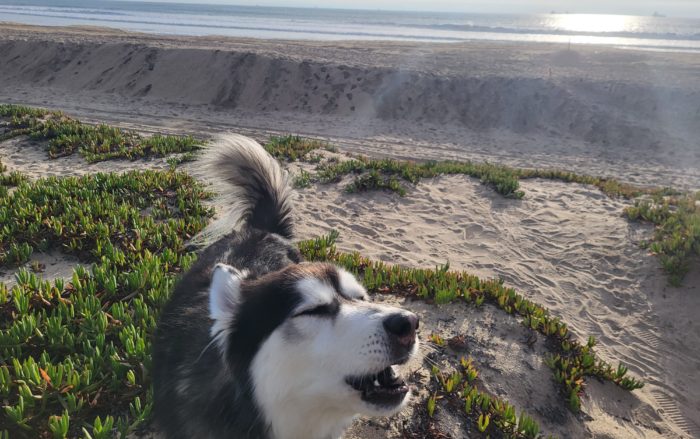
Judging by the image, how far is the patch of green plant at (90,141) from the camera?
11.0m

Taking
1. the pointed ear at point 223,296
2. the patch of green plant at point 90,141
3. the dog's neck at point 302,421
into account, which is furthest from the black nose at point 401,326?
the patch of green plant at point 90,141

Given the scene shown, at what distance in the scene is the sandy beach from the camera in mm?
5266

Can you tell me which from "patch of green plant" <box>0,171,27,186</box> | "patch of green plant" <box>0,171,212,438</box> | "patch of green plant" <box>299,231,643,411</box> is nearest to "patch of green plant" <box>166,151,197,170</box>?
"patch of green plant" <box>0,171,212,438</box>

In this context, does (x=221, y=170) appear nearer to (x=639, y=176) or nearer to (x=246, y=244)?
(x=246, y=244)

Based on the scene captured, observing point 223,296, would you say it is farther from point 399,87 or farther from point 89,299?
point 399,87

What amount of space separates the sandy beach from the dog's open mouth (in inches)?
47.6

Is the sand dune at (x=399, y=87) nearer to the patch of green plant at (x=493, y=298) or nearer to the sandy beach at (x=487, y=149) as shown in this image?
the sandy beach at (x=487, y=149)

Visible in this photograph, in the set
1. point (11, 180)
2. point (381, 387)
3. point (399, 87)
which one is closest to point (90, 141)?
point (11, 180)

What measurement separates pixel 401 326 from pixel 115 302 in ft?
11.7

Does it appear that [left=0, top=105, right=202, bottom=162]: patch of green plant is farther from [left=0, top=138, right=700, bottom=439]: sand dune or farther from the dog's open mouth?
the dog's open mouth

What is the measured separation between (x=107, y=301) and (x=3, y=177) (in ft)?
18.8

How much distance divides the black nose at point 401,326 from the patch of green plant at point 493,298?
2842 millimetres

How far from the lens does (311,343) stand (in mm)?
2537

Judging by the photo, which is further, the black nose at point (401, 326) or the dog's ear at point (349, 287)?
the dog's ear at point (349, 287)
